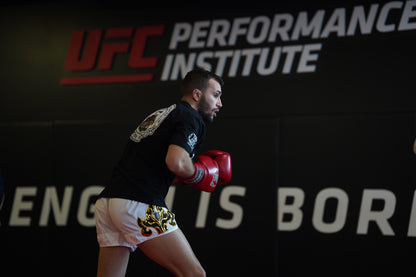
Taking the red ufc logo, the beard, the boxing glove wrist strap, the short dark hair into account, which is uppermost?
the red ufc logo

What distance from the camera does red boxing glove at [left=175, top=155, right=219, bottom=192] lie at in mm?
2434

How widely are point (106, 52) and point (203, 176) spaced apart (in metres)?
Result: 2.46

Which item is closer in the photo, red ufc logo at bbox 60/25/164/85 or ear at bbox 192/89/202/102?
ear at bbox 192/89/202/102

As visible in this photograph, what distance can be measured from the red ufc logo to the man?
1993mm

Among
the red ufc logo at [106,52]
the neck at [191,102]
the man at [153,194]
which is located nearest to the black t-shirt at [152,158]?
the man at [153,194]

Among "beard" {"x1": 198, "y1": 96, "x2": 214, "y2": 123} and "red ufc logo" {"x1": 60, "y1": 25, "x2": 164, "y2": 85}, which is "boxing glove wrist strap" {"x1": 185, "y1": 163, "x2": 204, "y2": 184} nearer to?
"beard" {"x1": 198, "y1": 96, "x2": 214, "y2": 123}

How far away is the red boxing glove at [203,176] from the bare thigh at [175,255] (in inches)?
10.3

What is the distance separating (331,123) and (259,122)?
563 millimetres

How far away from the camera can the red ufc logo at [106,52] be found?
4.46 m

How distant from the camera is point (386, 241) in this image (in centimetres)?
375

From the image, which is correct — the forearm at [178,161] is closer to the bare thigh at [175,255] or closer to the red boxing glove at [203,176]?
the red boxing glove at [203,176]

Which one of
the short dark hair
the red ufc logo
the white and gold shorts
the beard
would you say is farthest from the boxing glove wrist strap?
the red ufc logo

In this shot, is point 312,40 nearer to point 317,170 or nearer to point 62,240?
point 317,170

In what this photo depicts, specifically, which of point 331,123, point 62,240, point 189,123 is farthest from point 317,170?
point 62,240
